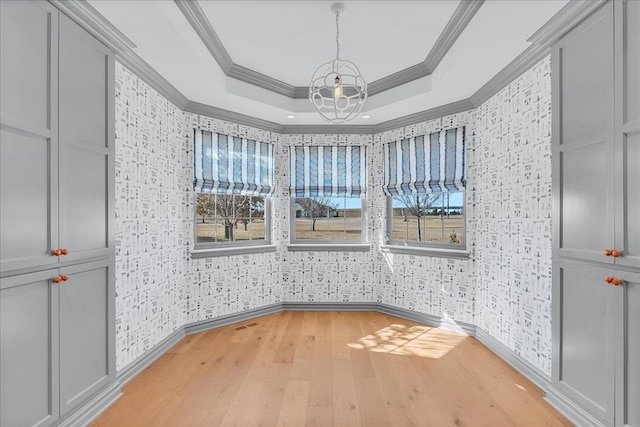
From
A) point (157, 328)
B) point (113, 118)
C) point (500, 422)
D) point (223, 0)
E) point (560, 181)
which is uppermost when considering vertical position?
point (223, 0)

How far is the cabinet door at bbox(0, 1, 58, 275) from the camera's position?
1575mm

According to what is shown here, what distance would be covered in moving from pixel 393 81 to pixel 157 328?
352 cm

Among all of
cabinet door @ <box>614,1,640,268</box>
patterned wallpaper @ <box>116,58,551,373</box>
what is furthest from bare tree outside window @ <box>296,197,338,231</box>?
cabinet door @ <box>614,1,640,268</box>

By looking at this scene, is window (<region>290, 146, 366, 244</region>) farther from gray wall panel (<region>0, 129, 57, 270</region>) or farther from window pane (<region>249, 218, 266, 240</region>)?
gray wall panel (<region>0, 129, 57, 270</region>)

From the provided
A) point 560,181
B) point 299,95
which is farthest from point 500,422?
point 299,95

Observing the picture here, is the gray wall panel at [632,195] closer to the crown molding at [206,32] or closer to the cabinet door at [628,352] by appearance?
the cabinet door at [628,352]

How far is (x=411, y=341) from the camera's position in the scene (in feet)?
11.1

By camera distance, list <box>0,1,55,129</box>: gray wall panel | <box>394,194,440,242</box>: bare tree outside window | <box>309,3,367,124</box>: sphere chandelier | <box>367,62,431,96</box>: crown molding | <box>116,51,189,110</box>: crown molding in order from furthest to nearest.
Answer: <box>394,194,440,242</box>: bare tree outside window, <box>367,62,431,96</box>: crown molding, <box>116,51,189,110</box>: crown molding, <box>309,3,367,124</box>: sphere chandelier, <box>0,1,55,129</box>: gray wall panel

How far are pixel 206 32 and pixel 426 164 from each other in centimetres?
276

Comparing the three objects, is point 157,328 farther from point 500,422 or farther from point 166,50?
point 500,422

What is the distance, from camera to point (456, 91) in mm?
3330

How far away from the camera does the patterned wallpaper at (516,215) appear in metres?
2.46

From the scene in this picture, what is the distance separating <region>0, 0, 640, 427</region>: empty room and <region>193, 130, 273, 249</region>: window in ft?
0.09

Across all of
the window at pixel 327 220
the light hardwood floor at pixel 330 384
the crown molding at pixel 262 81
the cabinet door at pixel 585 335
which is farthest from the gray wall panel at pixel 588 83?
the window at pixel 327 220
